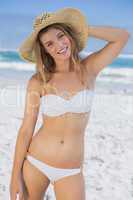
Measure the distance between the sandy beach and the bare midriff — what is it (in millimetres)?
912

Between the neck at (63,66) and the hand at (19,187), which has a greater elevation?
the neck at (63,66)

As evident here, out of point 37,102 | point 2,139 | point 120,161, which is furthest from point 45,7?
point 37,102

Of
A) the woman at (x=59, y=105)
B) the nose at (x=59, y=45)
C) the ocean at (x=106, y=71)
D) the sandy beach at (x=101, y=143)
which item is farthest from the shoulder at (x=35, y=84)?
the ocean at (x=106, y=71)

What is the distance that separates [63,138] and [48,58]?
256 mm

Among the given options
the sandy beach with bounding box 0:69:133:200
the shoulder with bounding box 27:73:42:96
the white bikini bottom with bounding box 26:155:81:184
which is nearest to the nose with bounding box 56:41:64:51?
the shoulder with bounding box 27:73:42:96

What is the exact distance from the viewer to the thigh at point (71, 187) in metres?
1.42

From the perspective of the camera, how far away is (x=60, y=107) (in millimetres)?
1436

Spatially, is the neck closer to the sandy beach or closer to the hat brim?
the hat brim

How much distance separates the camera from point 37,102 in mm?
1454

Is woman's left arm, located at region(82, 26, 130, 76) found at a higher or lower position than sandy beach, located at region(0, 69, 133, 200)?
higher

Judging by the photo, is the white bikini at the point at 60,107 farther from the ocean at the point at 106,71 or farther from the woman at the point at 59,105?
the ocean at the point at 106,71

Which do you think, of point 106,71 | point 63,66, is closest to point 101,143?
point 63,66

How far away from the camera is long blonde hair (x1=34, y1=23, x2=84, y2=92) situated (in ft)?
4.74

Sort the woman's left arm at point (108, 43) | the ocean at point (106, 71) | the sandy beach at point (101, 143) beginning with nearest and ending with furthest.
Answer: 1. the woman's left arm at point (108, 43)
2. the sandy beach at point (101, 143)
3. the ocean at point (106, 71)
